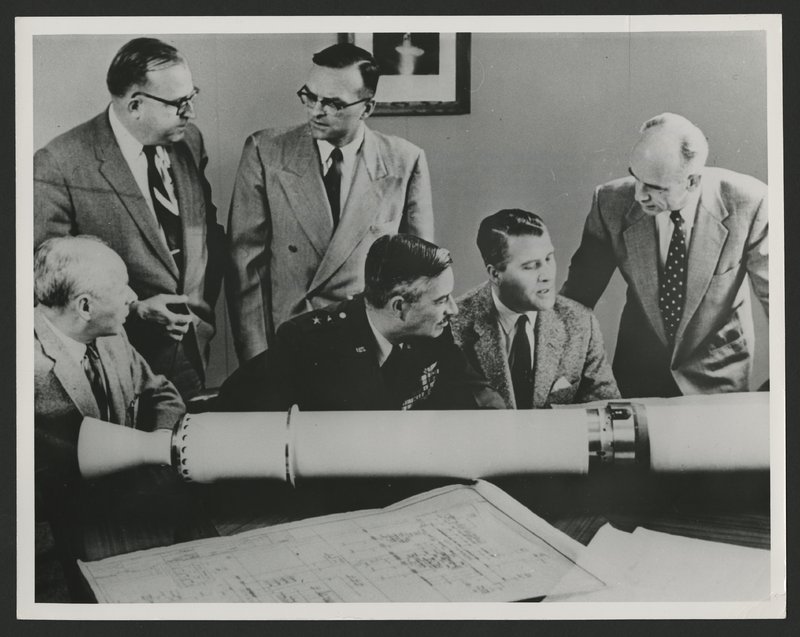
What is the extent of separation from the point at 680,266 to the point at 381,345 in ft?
3.11

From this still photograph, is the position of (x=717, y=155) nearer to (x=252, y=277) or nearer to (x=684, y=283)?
(x=684, y=283)

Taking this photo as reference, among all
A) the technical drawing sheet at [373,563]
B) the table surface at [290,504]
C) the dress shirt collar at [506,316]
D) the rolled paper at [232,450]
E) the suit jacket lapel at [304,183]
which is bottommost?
the technical drawing sheet at [373,563]

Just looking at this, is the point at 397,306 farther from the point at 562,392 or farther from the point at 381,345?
the point at 562,392

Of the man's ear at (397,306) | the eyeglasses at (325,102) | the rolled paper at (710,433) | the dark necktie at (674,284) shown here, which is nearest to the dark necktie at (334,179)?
the eyeglasses at (325,102)

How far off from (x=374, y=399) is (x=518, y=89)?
103cm

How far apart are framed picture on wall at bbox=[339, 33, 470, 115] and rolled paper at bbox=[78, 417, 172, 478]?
48.8 inches

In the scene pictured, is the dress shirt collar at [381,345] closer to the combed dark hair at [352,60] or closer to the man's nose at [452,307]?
the man's nose at [452,307]

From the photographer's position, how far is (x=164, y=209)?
2404 millimetres

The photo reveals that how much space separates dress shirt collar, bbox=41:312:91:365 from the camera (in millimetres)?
2398

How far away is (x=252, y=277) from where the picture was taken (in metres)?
2.42

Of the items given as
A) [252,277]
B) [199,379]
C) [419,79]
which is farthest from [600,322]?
[199,379]

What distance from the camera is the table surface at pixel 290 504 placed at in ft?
7.87

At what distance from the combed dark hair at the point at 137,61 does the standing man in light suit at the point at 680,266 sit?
54.1 inches

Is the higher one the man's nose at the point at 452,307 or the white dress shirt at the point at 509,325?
the man's nose at the point at 452,307
